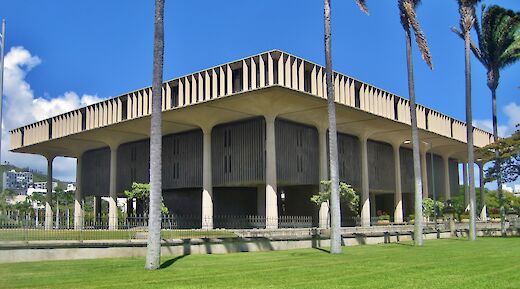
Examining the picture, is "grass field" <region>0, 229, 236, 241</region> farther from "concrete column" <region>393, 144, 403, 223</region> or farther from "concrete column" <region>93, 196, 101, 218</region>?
"concrete column" <region>93, 196, 101, 218</region>

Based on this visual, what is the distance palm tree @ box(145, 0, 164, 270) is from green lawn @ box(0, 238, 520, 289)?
75 centimetres

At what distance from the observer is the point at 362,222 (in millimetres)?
46438

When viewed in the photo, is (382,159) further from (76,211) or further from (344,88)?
(76,211)

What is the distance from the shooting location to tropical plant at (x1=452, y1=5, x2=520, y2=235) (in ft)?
134

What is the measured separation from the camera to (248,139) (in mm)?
42125

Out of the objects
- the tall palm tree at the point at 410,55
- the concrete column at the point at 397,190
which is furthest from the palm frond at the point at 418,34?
the concrete column at the point at 397,190

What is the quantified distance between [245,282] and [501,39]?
36.5 m

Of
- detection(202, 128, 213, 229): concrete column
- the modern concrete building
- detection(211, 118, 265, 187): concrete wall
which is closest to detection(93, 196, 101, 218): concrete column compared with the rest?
the modern concrete building

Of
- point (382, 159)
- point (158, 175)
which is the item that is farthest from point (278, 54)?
point (382, 159)

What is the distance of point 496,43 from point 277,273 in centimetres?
3500

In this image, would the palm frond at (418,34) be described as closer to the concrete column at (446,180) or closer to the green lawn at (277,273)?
the green lawn at (277,273)

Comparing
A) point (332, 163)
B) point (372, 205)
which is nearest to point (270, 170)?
point (332, 163)

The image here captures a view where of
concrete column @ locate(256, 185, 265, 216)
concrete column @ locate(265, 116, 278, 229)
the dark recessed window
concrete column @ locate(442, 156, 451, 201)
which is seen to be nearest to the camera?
the dark recessed window

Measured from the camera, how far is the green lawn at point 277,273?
42.9 feet
